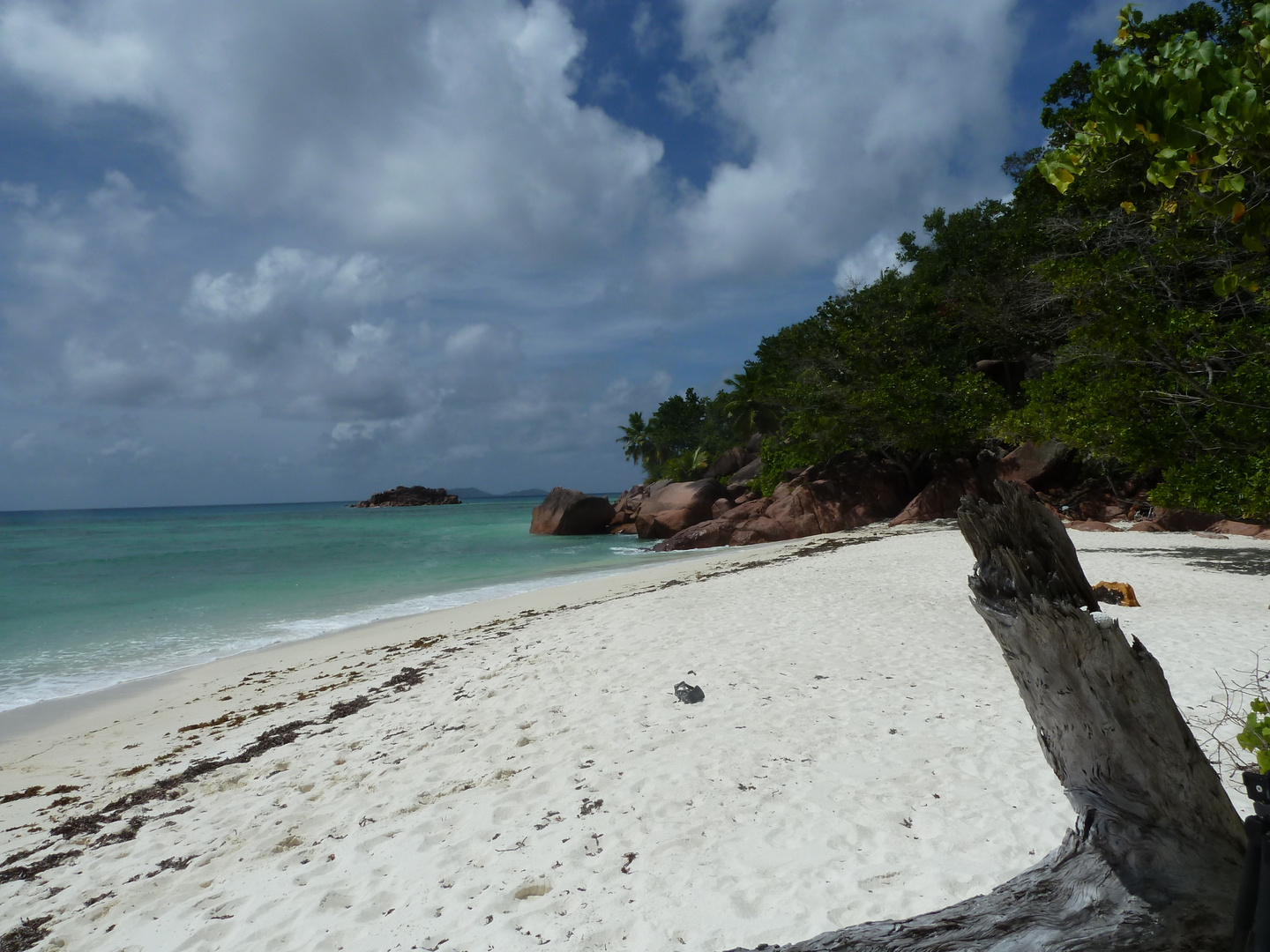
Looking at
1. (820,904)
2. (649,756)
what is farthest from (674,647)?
(820,904)

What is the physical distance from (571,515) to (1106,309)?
32005 mm

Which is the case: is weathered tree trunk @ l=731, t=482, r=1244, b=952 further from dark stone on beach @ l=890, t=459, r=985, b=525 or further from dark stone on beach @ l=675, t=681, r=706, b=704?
dark stone on beach @ l=890, t=459, r=985, b=525

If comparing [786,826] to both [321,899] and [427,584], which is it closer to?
[321,899]

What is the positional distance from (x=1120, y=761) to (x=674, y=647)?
616cm

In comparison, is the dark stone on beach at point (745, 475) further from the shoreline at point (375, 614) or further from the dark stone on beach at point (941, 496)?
the shoreline at point (375, 614)

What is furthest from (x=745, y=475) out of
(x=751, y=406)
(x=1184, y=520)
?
(x=1184, y=520)

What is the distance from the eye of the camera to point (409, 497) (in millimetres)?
127688

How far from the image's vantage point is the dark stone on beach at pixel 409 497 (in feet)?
415

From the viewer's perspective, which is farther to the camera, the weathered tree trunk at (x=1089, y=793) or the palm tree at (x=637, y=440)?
the palm tree at (x=637, y=440)

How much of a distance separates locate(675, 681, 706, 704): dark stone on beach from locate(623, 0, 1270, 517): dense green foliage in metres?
4.79

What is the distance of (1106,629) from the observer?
7.42 ft

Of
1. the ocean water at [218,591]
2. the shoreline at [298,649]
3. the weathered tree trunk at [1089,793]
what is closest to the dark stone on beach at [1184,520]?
the shoreline at [298,649]

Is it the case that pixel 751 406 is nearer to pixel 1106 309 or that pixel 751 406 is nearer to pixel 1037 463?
pixel 1037 463

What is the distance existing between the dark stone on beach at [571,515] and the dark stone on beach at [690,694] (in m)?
35.5
